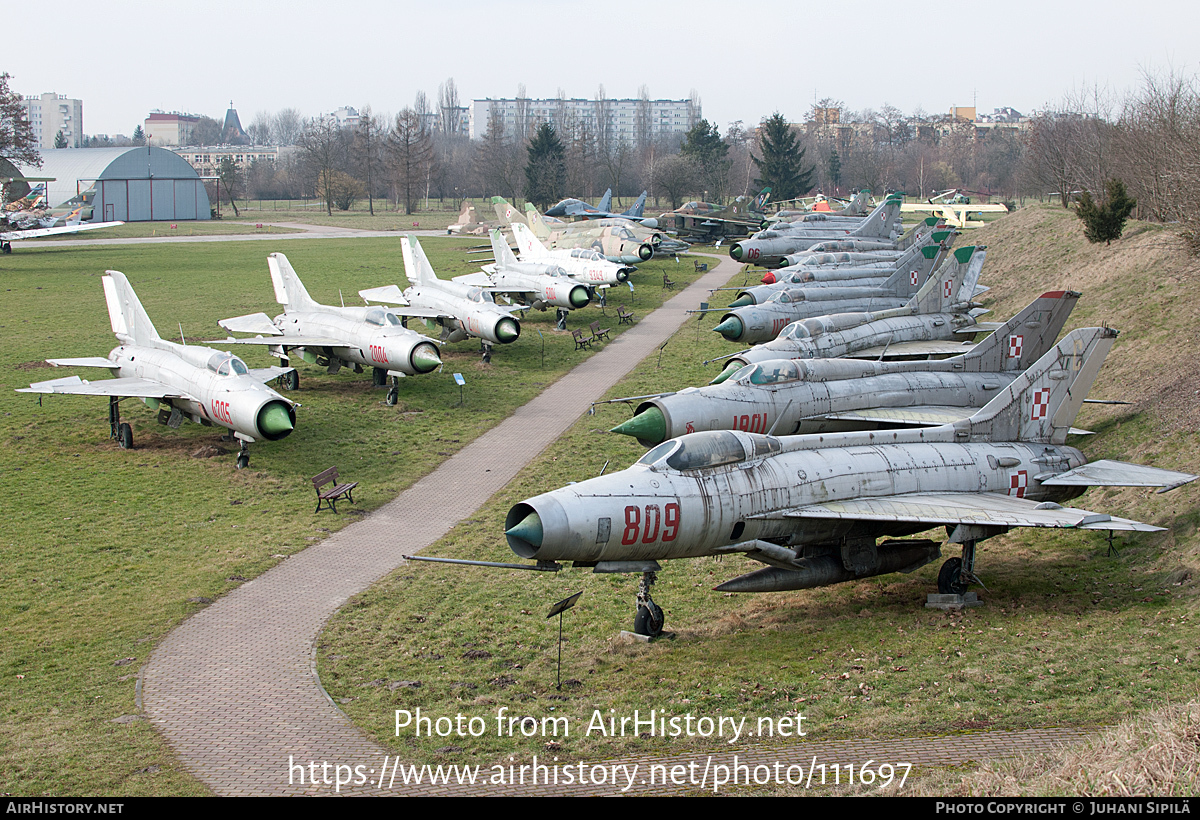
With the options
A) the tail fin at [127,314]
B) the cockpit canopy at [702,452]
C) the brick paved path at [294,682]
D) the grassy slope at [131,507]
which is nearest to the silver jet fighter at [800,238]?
the grassy slope at [131,507]

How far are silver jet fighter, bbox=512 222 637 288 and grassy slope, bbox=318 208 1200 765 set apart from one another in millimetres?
29232

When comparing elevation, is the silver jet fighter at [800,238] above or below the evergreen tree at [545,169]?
below

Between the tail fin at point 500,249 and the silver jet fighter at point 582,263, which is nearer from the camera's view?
the tail fin at point 500,249

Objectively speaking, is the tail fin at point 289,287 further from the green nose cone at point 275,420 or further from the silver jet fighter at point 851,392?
the silver jet fighter at point 851,392

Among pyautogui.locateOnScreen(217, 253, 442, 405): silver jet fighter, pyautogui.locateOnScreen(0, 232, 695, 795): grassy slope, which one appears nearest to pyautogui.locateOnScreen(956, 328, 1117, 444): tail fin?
pyautogui.locateOnScreen(0, 232, 695, 795): grassy slope

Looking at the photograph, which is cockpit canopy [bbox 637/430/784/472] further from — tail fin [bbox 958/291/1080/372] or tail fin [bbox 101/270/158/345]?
tail fin [bbox 101/270/158/345]

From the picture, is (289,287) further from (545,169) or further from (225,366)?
(545,169)

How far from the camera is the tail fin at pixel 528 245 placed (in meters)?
55.1

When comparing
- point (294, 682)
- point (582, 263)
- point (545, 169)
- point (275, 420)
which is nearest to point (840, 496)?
point (294, 682)

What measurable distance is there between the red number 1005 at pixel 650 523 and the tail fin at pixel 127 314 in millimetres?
19590

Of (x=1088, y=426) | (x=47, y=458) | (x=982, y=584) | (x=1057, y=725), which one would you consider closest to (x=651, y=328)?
(x=1088, y=426)

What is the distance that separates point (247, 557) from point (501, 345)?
23187 millimetres

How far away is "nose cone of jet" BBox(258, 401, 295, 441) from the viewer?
23297mm

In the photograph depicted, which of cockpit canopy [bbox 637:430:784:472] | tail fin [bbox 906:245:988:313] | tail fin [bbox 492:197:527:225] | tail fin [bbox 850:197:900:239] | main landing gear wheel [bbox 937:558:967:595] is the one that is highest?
tail fin [bbox 492:197:527:225]
